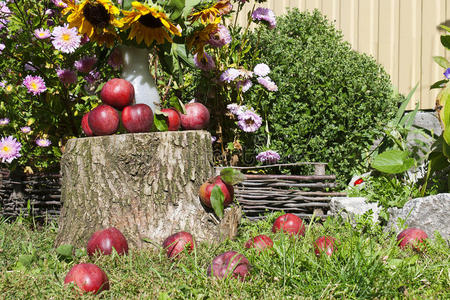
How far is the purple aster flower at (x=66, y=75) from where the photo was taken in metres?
3.08

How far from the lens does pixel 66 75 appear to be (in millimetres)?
3088

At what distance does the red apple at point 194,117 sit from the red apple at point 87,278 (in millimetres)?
1235

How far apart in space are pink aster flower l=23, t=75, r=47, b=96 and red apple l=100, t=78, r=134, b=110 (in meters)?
0.84

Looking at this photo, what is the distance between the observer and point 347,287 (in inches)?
62.2

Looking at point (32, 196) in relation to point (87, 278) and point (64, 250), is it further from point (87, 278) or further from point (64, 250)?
point (87, 278)

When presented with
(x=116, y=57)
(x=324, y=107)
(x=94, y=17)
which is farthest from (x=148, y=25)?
(x=324, y=107)

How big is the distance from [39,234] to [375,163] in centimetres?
229

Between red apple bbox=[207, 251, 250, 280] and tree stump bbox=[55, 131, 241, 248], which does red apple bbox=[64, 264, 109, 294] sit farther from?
tree stump bbox=[55, 131, 241, 248]

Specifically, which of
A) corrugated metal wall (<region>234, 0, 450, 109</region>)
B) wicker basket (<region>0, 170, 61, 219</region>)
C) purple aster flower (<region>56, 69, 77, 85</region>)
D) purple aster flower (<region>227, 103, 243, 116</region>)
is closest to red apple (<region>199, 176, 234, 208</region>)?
purple aster flower (<region>227, 103, 243, 116</region>)

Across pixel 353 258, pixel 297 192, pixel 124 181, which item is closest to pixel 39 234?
pixel 124 181

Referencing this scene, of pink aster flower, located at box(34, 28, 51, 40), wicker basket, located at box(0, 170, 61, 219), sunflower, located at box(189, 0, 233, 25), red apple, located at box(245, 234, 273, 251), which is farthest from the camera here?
wicker basket, located at box(0, 170, 61, 219)

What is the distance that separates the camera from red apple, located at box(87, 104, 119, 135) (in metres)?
2.46

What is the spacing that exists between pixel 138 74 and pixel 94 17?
403 mm

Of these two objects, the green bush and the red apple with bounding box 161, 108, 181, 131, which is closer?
the red apple with bounding box 161, 108, 181, 131
